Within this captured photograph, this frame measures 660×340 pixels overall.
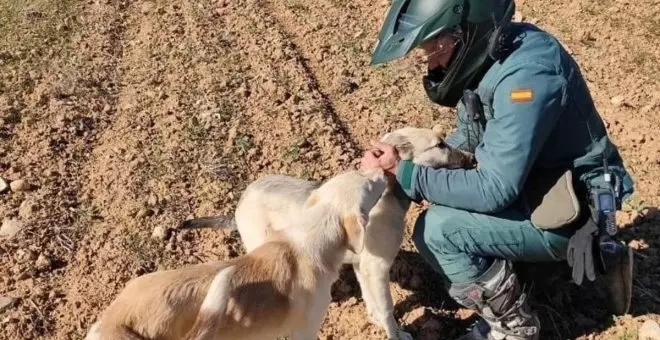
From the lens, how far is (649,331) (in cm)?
413

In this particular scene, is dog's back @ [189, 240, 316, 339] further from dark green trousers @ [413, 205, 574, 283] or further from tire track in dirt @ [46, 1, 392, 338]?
tire track in dirt @ [46, 1, 392, 338]

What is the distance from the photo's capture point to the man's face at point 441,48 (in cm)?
377

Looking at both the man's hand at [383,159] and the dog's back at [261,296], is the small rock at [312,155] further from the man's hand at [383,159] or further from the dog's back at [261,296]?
the dog's back at [261,296]

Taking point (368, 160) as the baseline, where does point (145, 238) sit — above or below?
below

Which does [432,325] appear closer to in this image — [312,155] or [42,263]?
[312,155]

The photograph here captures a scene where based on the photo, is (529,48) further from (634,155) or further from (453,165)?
(634,155)

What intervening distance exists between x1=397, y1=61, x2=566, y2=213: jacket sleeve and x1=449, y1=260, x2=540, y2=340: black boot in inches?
16.6

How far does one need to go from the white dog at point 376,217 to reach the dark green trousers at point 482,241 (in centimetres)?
35

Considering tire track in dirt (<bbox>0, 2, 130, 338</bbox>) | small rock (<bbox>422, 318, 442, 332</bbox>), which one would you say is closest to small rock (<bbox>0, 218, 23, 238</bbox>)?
tire track in dirt (<bbox>0, 2, 130, 338</bbox>)

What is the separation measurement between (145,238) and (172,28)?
3383 mm

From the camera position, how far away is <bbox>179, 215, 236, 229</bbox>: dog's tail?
464cm

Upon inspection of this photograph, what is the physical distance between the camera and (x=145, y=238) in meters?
5.01

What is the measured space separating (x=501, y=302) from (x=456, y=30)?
1471 mm

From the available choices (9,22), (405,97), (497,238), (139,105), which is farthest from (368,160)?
(9,22)
